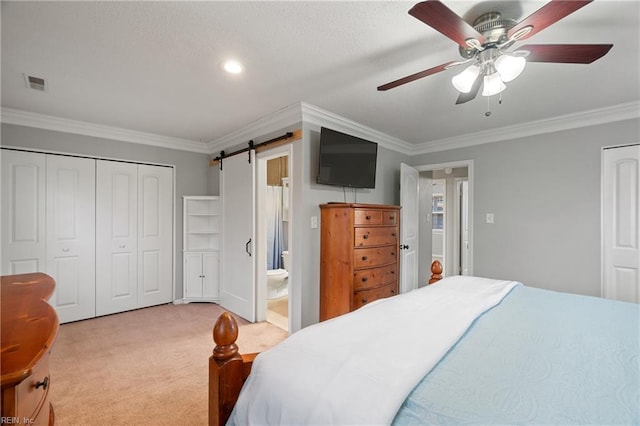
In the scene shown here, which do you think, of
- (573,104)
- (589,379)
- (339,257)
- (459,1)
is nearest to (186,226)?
(339,257)

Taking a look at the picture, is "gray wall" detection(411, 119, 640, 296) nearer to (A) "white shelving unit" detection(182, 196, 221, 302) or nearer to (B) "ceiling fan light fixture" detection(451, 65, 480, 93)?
(B) "ceiling fan light fixture" detection(451, 65, 480, 93)

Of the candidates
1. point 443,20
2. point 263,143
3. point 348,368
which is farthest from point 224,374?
point 263,143

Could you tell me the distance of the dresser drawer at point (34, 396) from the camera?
2.87 feet

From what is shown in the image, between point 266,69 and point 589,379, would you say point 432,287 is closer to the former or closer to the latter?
point 589,379

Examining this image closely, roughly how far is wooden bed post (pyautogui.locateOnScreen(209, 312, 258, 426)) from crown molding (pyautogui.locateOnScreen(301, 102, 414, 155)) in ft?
7.46

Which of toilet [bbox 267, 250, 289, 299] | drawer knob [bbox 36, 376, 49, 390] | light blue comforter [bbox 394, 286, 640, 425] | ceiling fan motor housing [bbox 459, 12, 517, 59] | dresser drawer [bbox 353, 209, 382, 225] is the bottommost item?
toilet [bbox 267, 250, 289, 299]

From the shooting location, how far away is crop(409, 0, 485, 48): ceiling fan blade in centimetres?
114

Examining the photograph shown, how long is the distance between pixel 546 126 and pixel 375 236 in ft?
7.49

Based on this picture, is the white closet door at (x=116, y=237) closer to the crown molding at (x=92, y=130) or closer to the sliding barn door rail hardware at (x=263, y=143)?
the crown molding at (x=92, y=130)

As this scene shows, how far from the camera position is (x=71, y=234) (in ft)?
11.1

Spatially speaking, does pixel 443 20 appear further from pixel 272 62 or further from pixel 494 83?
pixel 272 62

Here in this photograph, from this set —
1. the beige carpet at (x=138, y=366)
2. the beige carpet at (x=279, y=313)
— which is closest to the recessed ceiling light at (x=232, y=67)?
the beige carpet at (x=138, y=366)

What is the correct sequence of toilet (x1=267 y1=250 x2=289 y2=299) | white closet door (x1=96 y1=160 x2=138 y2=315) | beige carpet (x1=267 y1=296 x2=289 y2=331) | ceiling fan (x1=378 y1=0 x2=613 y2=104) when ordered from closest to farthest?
ceiling fan (x1=378 y1=0 x2=613 y2=104)
beige carpet (x1=267 y1=296 x2=289 y2=331)
white closet door (x1=96 y1=160 x2=138 y2=315)
toilet (x1=267 y1=250 x2=289 y2=299)

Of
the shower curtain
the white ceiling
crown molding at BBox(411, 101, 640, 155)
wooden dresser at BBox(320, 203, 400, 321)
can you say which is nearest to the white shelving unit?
the shower curtain
